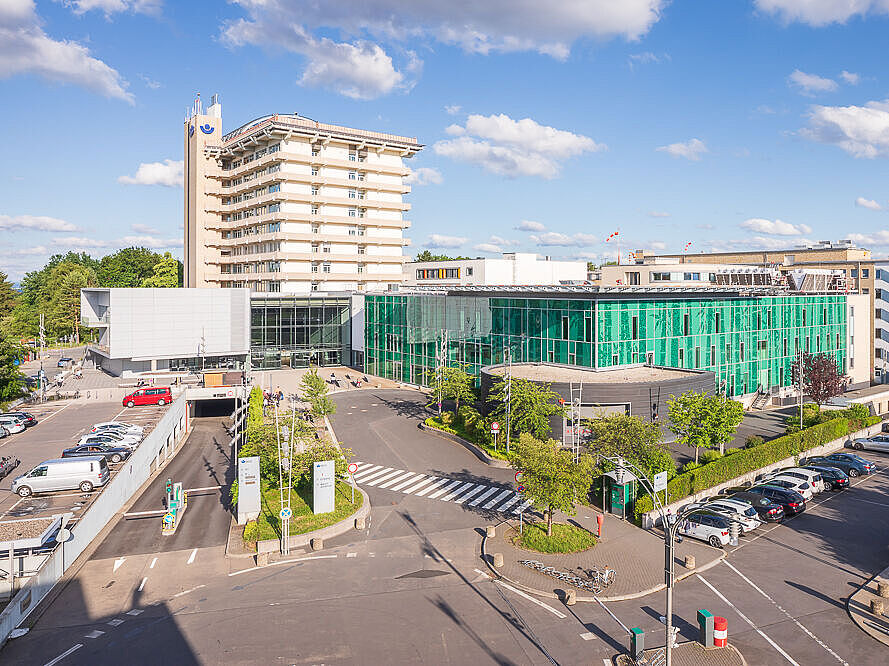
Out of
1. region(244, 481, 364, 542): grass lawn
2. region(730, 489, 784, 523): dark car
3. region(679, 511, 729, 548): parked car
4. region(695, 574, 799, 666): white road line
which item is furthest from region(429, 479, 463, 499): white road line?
region(730, 489, 784, 523): dark car

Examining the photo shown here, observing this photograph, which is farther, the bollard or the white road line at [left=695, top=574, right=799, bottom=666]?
the bollard

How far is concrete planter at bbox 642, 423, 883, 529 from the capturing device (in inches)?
1326

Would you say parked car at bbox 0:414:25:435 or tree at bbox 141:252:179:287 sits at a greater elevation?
tree at bbox 141:252:179:287

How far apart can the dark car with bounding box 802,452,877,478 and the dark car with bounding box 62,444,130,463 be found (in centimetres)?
5005

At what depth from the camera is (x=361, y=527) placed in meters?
33.1

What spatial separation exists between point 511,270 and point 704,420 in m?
58.1

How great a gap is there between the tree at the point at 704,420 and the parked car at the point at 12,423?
51.9m

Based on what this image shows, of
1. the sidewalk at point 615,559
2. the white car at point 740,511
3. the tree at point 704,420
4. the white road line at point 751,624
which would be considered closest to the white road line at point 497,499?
the sidewalk at point 615,559

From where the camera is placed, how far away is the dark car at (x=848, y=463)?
146 ft

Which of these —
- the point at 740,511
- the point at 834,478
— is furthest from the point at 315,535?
the point at 834,478

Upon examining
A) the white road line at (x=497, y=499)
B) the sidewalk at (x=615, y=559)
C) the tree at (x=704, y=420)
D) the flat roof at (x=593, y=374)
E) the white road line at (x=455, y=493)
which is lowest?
the sidewalk at (x=615, y=559)

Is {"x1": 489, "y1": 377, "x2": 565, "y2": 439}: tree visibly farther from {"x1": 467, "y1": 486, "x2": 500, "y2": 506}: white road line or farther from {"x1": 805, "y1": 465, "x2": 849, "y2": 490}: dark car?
{"x1": 805, "y1": 465, "x2": 849, "y2": 490}: dark car

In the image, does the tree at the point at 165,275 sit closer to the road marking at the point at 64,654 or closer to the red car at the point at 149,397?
the red car at the point at 149,397

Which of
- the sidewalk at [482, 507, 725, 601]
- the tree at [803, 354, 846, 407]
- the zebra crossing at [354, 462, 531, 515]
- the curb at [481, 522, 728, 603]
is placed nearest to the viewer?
the curb at [481, 522, 728, 603]
